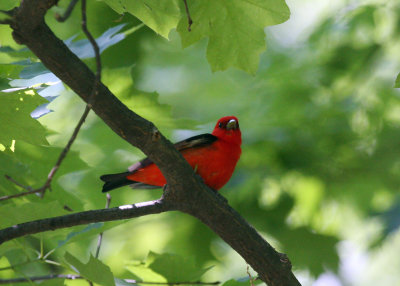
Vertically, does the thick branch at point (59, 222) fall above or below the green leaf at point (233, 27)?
below

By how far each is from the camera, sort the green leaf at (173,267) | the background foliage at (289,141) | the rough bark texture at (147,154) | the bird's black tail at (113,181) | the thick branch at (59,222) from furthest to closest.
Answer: the background foliage at (289,141) < the bird's black tail at (113,181) < the green leaf at (173,267) < the thick branch at (59,222) < the rough bark texture at (147,154)

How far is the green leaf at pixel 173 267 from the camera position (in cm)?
267

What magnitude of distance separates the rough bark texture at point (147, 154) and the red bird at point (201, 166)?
0.86 metres

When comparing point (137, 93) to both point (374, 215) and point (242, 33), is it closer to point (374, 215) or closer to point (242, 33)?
point (242, 33)

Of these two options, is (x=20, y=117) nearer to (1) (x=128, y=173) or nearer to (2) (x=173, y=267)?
(2) (x=173, y=267)

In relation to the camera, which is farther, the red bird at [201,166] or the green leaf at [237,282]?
the red bird at [201,166]

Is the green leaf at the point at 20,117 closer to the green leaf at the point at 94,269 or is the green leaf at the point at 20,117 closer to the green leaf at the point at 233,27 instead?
the green leaf at the point at 94,269

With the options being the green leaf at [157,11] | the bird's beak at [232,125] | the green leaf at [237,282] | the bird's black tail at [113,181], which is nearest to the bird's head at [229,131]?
the bird's beak at [232,125]

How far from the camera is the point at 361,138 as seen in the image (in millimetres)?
5008

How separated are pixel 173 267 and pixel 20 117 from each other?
44.6 inches

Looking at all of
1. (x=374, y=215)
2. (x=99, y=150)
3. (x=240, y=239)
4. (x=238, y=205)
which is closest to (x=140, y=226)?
(x=238, y=205)

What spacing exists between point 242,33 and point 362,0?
10.9ft

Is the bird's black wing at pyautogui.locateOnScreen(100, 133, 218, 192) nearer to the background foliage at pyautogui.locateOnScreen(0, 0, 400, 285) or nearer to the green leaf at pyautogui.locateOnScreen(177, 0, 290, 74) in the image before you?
the background foliage at pyautogui.locateOnScreen(0, 0, 400, 285)

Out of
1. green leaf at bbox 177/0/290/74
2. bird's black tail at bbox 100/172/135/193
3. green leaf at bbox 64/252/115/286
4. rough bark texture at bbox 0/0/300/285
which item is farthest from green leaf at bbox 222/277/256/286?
bird's black tail at bbox 100/172/135/193
